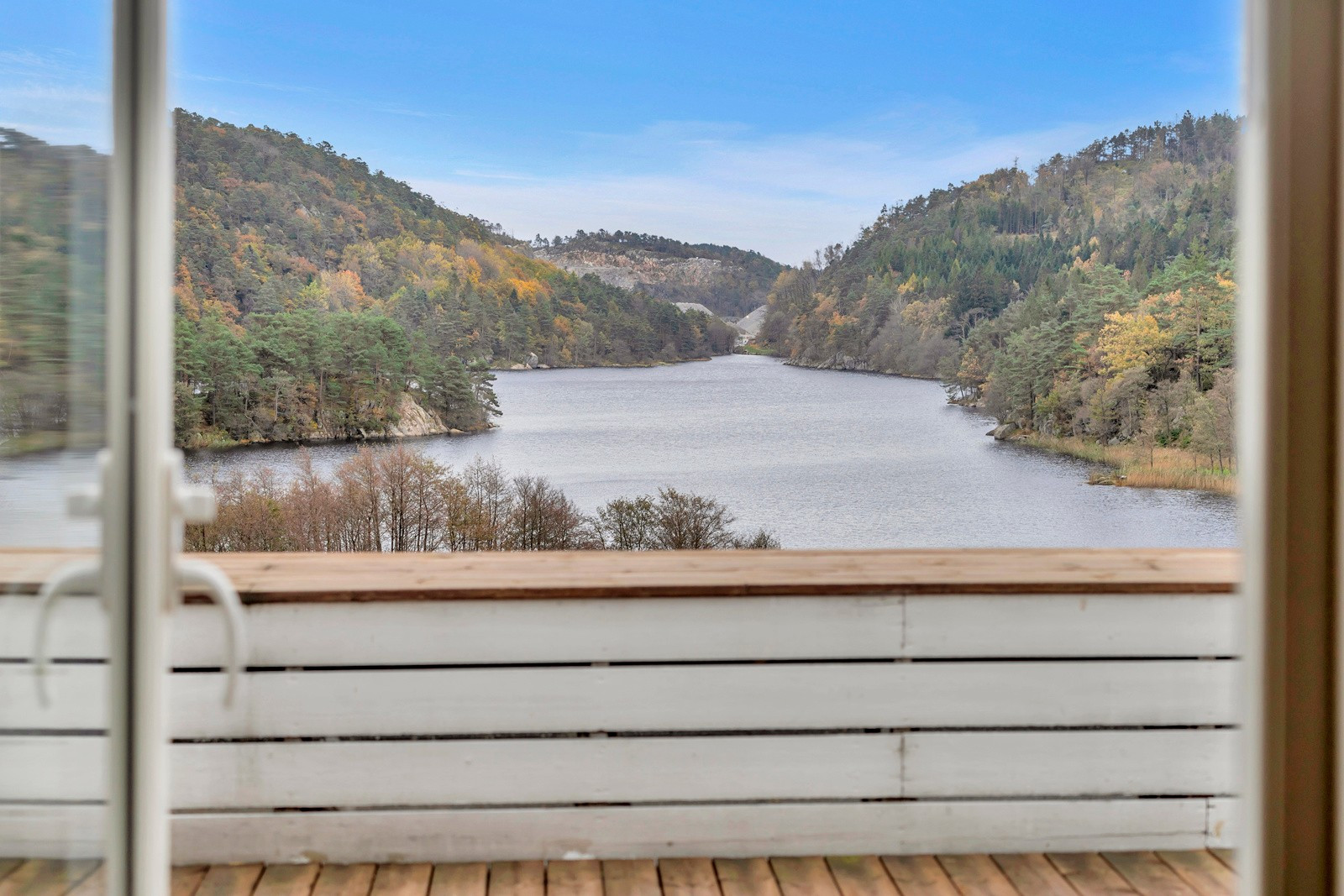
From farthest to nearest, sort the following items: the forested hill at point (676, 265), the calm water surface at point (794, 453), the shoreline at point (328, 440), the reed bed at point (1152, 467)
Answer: the forested hill at point (676, 265) → the calm water surface at point (794, 453) → the shoreline at point (328, 440) → the reed bed at point (1152, 467)

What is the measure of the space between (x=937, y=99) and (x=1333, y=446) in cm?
494

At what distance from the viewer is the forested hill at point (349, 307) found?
4957mm

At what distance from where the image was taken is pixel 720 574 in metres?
1.92

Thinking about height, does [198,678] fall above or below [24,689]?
below

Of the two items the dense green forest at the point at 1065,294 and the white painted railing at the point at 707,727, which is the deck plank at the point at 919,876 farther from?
the dense green forest at the point at 1065,294

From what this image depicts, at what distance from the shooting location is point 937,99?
5.26 m

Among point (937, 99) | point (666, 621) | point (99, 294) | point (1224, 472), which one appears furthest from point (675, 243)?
point (99, 294)

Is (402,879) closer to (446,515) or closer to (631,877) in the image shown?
(631,877)

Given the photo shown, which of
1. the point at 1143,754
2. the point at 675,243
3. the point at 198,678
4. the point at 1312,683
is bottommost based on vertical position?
the point at 1143,754

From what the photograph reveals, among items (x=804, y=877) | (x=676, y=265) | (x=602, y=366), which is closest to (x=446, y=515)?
(x=602, y=366)

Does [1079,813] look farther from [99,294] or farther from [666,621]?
[99,294]

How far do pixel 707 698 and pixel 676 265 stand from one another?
157 inches

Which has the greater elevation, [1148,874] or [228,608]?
[228,608]

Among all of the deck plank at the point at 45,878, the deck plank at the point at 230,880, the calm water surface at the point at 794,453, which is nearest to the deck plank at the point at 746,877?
the deck plank at the point at 230,880
